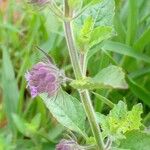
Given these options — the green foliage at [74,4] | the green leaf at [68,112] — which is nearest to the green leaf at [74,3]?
the green foliage at [74,4]

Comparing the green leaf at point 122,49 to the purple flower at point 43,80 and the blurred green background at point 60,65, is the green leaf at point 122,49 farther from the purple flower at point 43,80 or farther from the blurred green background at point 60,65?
the purple flower at point 43,80

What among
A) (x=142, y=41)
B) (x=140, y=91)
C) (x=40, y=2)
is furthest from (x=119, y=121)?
(x=142, y=41)

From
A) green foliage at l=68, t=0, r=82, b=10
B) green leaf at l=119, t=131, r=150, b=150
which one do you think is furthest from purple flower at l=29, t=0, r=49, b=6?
green leaf at l=119, t=131, r=150, b=150

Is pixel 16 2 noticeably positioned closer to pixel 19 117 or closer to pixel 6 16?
pixel 6 16

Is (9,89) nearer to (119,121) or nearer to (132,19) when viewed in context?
(132,19)

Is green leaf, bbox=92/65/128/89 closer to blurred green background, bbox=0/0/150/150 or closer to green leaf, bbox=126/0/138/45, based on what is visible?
blurred green background, bbox=0/0/150/150

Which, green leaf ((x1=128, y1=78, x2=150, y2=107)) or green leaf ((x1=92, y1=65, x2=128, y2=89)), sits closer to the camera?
green leaf ((x1=92, y1=65, x2=128, y2=89))

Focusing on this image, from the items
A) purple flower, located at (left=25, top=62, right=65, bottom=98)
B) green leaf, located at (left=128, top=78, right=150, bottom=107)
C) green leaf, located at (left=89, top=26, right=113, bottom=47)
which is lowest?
green leaf, located at (left=128, top=78, right=150, bottom=107)
